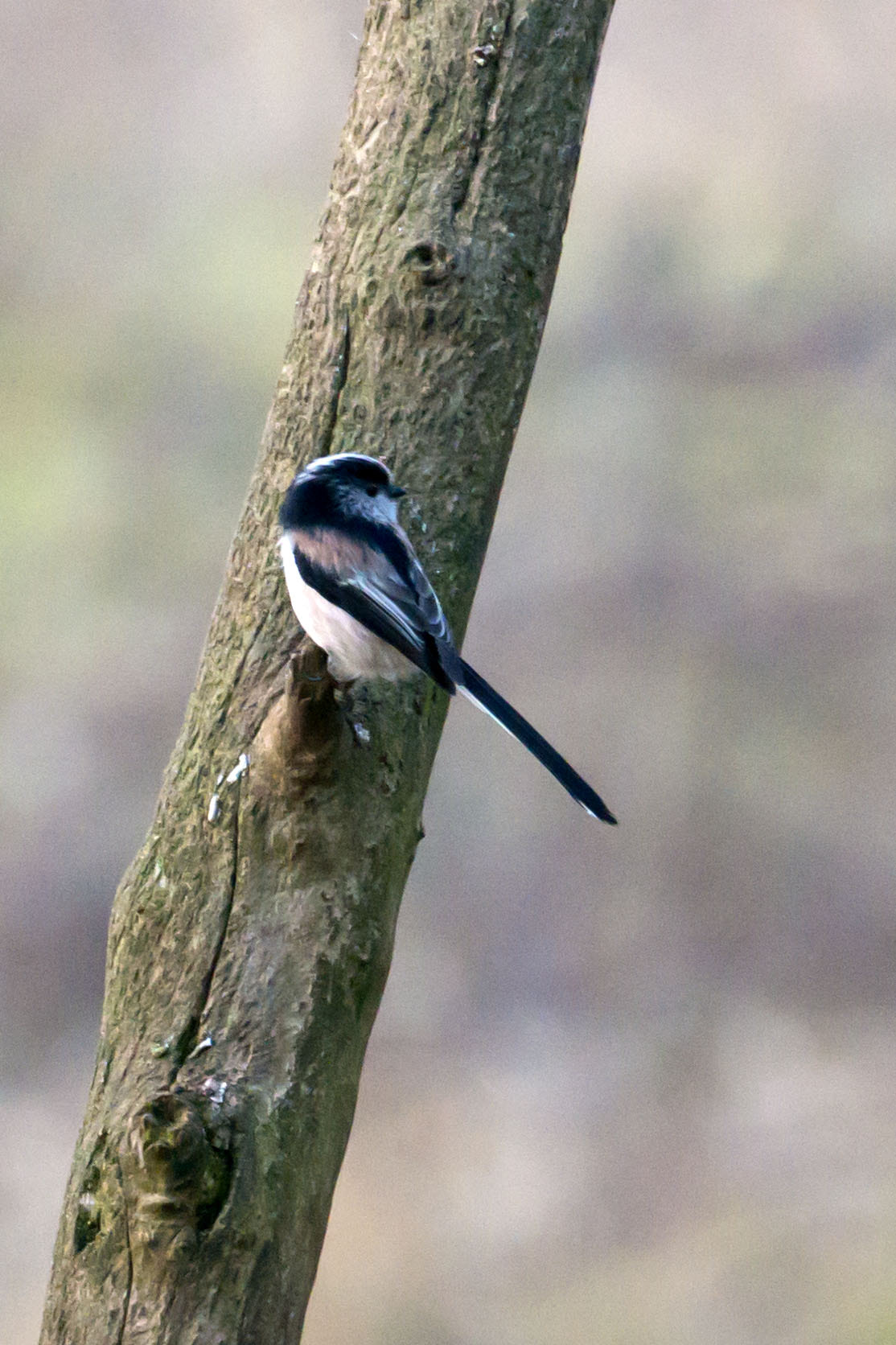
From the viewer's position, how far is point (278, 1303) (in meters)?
1.21

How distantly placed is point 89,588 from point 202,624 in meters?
0.26

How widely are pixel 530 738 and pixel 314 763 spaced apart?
226 mm

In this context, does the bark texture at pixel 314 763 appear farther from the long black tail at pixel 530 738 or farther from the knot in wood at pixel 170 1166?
the long black tail at pixel 530 738

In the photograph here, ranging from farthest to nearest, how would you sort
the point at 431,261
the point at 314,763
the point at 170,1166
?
the point at 431,261
the point at 314,763
the point at 170,1166

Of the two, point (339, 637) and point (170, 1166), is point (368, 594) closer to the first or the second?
point (339, 637)

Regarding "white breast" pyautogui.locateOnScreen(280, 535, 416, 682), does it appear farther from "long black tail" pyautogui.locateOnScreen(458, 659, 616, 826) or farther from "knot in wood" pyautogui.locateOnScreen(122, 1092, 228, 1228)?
"knot in wood" pyautogui.locateOnScreen(122, 1092, 228, 1228)

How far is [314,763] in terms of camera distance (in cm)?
134

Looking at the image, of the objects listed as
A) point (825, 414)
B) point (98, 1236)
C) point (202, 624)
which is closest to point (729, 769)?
point (825, 414)

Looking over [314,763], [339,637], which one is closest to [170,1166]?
[314,763]

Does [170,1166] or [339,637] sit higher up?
[339,637]

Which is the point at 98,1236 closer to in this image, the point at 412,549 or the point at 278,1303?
the point at 278,1303

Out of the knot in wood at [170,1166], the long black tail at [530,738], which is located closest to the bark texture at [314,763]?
the knot in wood at [170,1166]

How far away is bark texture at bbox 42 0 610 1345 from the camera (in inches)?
47.6

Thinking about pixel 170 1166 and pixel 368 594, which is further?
pixel 368 594
